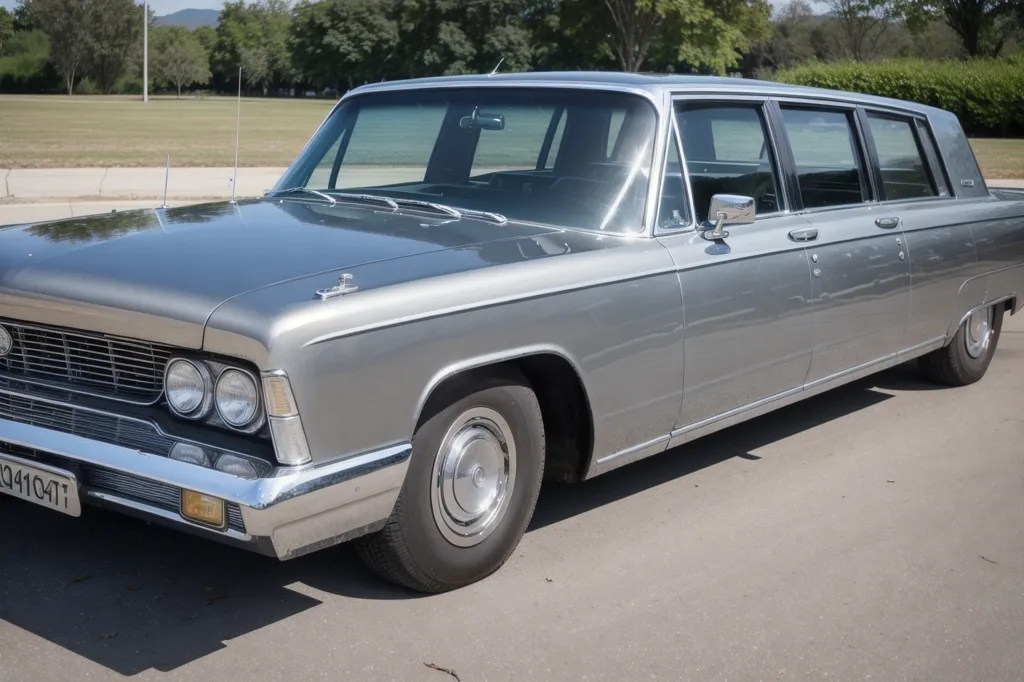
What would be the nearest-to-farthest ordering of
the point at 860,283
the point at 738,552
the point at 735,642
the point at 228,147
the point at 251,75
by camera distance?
the point at 735,642, the point at 738,552, the point at 860,283, the point at 228,147, the point at 251,75

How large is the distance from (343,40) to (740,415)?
82.8 m

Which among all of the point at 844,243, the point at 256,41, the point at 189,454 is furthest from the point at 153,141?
the point at 256,41

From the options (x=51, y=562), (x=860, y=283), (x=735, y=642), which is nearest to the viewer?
(x=735, y=642)

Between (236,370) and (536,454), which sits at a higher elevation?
(236,370)

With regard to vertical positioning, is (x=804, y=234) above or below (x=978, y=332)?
above

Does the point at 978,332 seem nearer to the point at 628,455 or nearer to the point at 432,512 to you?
the point at 628,455

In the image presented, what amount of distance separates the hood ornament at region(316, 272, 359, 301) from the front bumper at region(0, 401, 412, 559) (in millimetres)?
465

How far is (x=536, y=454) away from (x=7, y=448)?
1.69 meters

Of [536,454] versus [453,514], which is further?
[536,454]

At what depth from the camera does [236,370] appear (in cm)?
317

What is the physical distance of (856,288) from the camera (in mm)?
5277

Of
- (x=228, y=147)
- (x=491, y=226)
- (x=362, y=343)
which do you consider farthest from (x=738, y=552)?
(x=228, y=147)

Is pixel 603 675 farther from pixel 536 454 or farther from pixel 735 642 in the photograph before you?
pixel 536 454

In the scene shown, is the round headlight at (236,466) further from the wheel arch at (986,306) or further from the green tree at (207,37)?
the green tree at (207,37)
